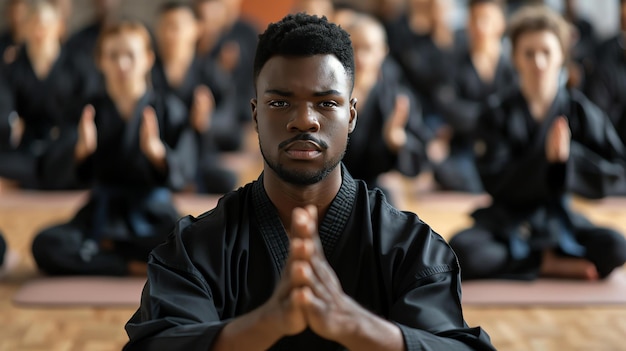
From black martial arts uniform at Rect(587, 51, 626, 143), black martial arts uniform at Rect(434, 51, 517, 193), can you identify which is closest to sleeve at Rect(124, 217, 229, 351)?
black martial arts uniform at Rect(434, 51, 517, 193)

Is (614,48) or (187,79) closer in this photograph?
(187,79)

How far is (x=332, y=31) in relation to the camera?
2.02m

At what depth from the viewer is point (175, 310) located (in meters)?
1.94

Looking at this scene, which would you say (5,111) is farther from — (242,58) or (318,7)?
(242,58)

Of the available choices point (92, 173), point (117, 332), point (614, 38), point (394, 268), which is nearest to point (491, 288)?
point (117, 332)

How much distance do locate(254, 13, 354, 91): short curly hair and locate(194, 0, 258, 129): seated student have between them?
20.4 ft

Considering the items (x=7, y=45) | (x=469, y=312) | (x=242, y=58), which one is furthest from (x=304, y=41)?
(x=242, y=58)

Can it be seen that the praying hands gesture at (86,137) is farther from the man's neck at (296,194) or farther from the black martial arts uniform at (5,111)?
the man's neck at (296,194)

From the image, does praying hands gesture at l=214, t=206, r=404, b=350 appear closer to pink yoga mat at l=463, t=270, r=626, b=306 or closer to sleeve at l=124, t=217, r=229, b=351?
sleeve at l=124, t=217, r=229, b=351

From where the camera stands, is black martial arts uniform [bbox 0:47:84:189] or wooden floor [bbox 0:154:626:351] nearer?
wooden floor [bbox 0:154:626:351]

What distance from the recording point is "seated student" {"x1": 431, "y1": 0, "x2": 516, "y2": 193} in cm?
672

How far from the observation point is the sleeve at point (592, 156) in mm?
4160

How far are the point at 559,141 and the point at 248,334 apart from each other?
101 inches

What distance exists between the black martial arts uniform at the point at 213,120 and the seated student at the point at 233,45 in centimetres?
76
